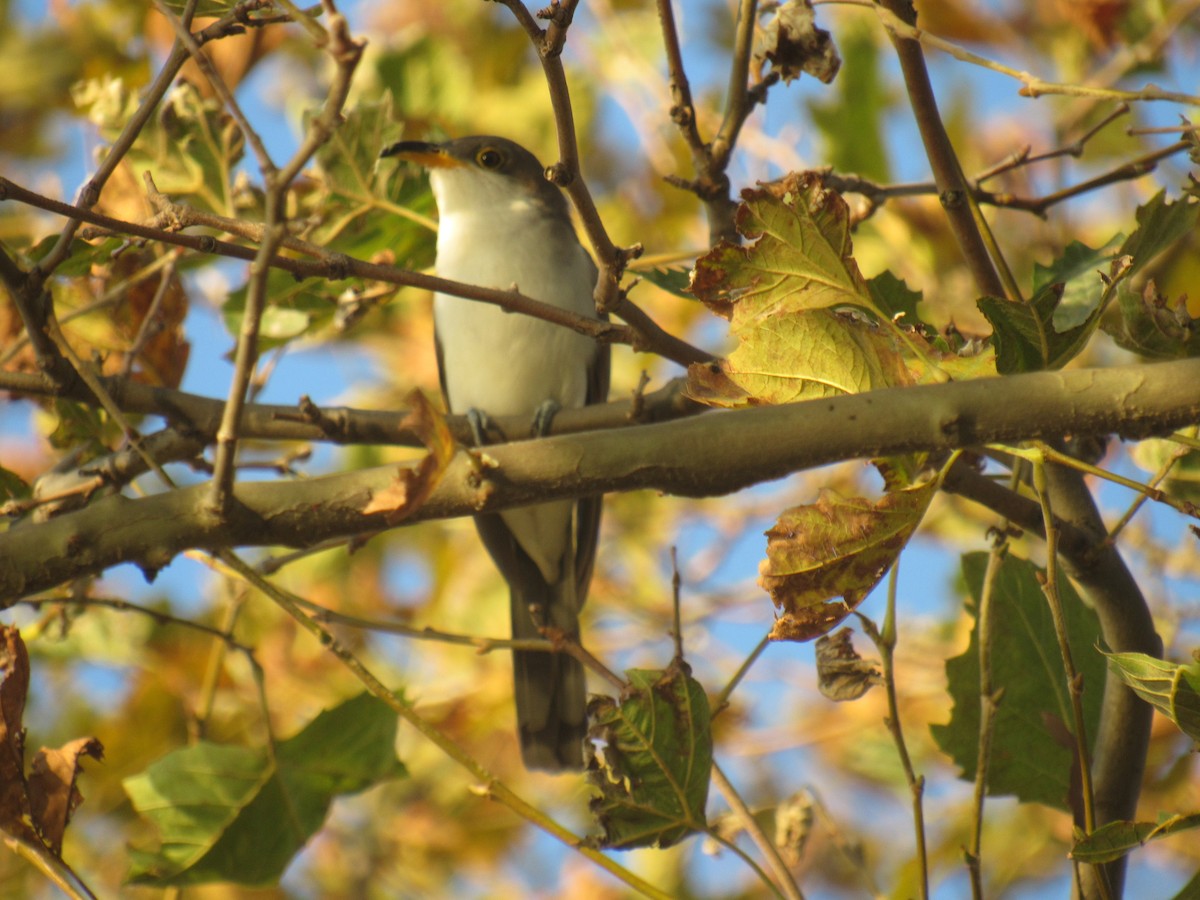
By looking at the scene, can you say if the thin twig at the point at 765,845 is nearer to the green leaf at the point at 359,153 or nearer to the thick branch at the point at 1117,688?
the thick branch at the point at 1117,688

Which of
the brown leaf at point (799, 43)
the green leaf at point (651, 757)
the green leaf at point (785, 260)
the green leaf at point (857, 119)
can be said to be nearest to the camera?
the green leaf at point (785, 260)

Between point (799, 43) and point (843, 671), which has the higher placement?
point (799, 43)

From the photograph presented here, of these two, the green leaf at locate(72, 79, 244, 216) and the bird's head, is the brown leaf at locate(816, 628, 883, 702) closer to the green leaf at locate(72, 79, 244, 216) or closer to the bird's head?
the green leaf at locate(72, 79, 244, 216)

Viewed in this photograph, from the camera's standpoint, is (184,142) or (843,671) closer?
(843,671)

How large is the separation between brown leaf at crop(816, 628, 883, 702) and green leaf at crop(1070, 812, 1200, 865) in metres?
0.43

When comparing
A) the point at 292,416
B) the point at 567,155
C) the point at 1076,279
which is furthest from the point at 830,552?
the point at 292,416

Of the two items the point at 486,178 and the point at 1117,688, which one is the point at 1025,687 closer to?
the point at 1117,688

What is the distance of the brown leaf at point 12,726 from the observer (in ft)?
7.07

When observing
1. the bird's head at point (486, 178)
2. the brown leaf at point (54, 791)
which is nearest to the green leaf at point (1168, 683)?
the brown leaf at point (54, 791)

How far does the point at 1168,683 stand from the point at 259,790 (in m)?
2.20

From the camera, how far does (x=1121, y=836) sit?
1887mm

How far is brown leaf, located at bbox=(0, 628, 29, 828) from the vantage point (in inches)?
84.9

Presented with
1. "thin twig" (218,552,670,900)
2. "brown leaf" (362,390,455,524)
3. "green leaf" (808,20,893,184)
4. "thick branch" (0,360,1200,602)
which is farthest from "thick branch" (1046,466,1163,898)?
"green leaf" (808,20,893,184)

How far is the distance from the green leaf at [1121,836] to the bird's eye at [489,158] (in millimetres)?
4017
